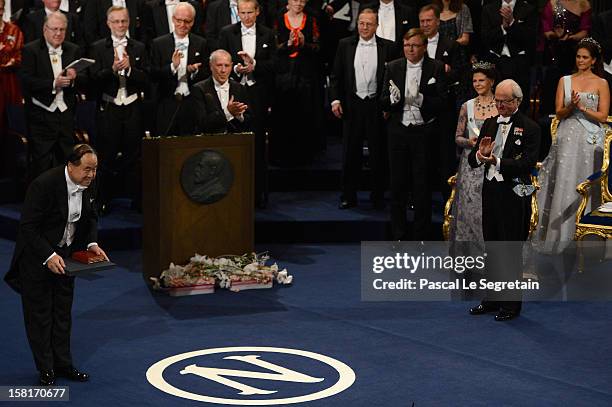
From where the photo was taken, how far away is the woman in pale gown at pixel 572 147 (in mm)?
9695

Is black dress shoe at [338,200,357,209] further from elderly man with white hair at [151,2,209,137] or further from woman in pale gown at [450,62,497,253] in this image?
woman in pale gown at [450,62,497,253]

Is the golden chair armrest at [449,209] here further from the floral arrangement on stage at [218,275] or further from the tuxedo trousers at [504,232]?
the floral arrangement on stage at [218,275]

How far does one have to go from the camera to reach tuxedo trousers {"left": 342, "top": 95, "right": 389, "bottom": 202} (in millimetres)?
10617

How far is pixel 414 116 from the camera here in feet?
32.1

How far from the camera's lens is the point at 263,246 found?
10.5 meters

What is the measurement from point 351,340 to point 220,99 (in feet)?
8.26

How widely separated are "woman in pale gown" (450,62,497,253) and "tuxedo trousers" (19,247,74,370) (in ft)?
10.7

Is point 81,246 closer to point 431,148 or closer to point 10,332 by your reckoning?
point 10,332

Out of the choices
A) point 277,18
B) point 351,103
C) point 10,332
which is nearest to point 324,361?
point 10,332

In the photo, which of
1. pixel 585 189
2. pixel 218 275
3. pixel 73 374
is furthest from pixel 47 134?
pixel 585 189

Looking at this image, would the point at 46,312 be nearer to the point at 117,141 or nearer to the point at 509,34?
the point at 117,141

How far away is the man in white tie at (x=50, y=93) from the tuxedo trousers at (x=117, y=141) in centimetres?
27

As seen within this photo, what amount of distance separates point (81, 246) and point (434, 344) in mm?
2377

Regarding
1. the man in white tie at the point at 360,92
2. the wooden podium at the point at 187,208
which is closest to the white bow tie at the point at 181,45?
the man in white tie at the point at 360,92
